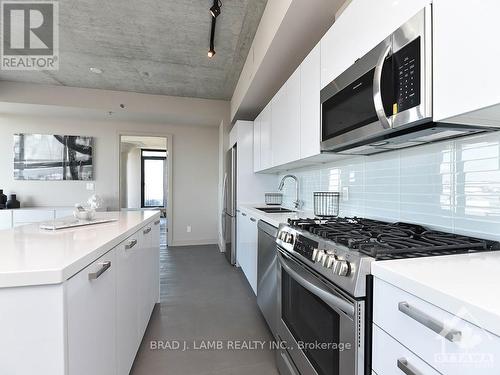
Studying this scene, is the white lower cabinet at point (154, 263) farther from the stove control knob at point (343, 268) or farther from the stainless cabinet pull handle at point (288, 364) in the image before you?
the stove control knob at point (343, 268)

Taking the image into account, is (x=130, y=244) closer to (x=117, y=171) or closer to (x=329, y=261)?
(x=329, y=261)

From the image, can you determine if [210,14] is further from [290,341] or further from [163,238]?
[163,238]

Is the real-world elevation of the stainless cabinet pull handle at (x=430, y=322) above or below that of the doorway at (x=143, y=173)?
below

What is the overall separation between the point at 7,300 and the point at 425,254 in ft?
4.32

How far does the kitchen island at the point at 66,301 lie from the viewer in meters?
0.73

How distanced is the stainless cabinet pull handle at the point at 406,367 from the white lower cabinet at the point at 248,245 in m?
1.82

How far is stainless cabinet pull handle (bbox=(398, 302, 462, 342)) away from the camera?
1.80ft

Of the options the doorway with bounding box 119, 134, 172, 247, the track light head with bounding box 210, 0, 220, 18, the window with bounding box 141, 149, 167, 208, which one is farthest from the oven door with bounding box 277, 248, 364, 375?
the window with bounding box 141, 149, 167, 208

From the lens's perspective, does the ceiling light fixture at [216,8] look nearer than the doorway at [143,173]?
Yes

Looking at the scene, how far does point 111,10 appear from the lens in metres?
2.21

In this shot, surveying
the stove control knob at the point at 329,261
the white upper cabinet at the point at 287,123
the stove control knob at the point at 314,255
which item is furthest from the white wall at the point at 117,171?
the stove control knob at the point at 329,261

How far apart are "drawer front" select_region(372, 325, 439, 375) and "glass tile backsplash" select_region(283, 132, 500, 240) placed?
0.65 metres

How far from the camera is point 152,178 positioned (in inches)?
320
